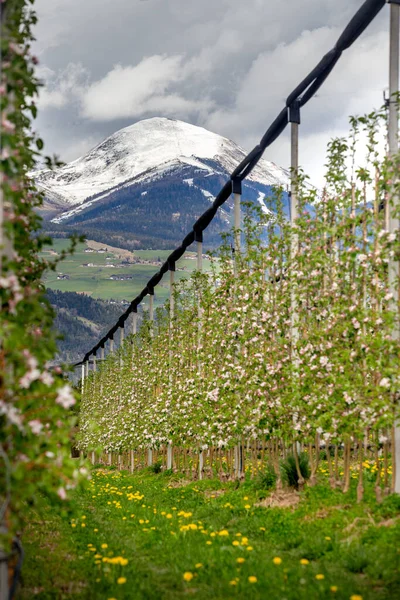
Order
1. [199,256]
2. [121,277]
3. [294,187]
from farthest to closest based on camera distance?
[121,277] < [199,256] < [294,187]

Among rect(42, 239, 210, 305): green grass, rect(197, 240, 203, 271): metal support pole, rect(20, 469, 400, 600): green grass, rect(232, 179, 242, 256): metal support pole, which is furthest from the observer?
rect(42, 239, 210, 305): green grass

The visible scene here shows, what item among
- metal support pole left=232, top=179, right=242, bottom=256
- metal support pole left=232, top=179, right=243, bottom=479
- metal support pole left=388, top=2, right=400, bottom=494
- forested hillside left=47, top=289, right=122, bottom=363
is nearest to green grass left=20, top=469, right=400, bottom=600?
metal support pole left=388, top=2, right=400, bottom=494

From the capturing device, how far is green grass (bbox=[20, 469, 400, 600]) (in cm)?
512

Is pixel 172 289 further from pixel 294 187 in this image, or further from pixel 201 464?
pixel 294 187

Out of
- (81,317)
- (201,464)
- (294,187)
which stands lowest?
(201,464)

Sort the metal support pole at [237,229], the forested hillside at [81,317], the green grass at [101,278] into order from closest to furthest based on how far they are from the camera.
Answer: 1. the metal support pole at [237,229]
2. the forested hillside at [81,317]
3. the green grass at [101,278]

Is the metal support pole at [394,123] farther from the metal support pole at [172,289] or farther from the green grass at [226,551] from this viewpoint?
the metal support pole at [172,289]

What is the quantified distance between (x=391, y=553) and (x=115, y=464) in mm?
26347

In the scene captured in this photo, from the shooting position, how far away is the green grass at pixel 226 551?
5121 mm

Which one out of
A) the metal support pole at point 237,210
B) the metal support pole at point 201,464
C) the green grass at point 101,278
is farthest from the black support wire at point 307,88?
the green grass at point 101,278

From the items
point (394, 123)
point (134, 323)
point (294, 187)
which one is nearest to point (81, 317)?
point (134, 323)

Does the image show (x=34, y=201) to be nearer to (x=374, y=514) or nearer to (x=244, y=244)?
(x=374, y=514)

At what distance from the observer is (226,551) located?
640cm

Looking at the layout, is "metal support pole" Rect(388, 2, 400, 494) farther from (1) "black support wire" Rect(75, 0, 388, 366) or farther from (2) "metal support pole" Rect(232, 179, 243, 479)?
(2) "metal support pole" Rect(232, 179, 243, 479)
